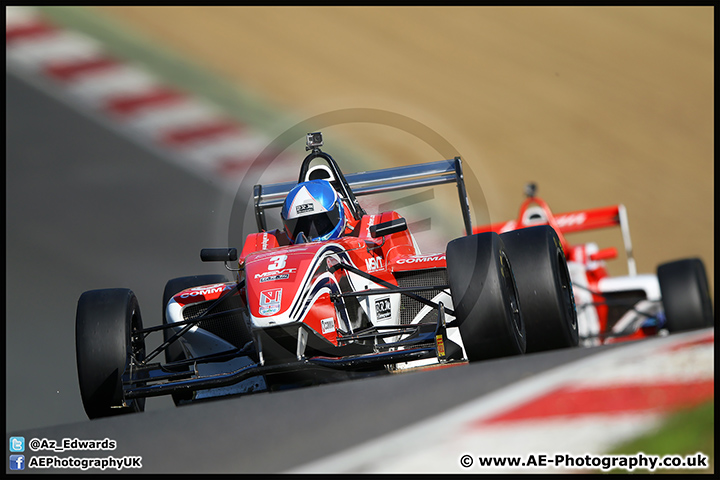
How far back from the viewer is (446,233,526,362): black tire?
17.7ft

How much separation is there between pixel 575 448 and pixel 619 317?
27.8ft

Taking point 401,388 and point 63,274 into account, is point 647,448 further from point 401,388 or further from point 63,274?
point 63,274

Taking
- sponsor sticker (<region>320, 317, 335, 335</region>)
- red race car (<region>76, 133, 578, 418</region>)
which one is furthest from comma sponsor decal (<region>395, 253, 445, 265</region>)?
sponsor sticker (<region>320, 317, 335, 335</region>)

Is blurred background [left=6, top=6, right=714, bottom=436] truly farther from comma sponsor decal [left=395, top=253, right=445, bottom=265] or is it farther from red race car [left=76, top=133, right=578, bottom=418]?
comma sponsor decal [left=395, top=253, right=445, bottom=265]

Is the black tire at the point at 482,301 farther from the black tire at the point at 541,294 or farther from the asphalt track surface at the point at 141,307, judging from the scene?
the asphalt track surface at the point at 141,307

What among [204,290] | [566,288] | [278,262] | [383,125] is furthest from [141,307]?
[566,288]

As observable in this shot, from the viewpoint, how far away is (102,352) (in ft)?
19.3

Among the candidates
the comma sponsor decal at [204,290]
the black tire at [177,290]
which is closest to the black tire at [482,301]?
the comma sponsor decal at [204,290]

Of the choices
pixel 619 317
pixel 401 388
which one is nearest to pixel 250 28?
pixel 619 317

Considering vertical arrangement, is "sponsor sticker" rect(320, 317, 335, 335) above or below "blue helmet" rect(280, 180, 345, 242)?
below

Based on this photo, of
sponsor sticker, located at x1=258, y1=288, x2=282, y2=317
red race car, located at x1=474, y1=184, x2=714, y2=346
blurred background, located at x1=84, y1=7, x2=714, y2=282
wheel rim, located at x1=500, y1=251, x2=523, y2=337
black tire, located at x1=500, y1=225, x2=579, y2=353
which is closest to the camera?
sponsor sticker, located at x1=258, y1=288, x2=282, y2=317

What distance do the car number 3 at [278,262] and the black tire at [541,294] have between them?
5.17 feet

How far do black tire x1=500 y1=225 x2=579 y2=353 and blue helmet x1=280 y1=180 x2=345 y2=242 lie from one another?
1.21m

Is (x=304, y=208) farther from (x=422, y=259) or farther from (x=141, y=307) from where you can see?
(x=141, y=307)
